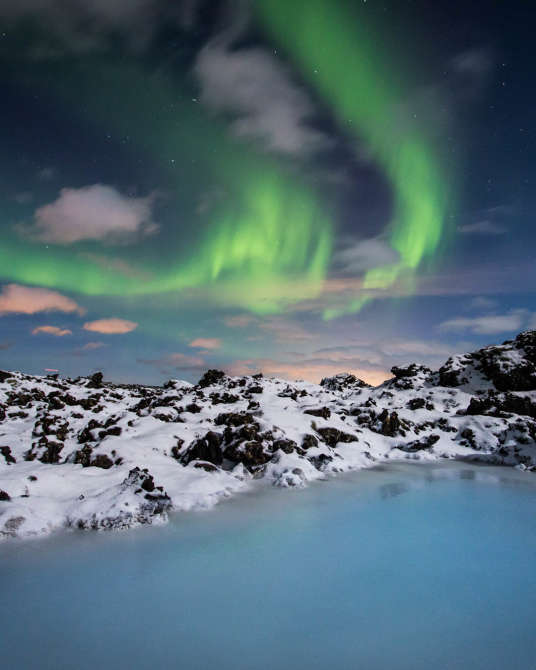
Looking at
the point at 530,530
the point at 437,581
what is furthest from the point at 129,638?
the point at 530,530

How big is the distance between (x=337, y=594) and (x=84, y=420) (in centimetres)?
3854

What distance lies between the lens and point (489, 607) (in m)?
10.9

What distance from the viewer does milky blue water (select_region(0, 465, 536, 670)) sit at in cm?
865

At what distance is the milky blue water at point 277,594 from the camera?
28.4 feet

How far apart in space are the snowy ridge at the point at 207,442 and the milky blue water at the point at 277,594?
2022mm

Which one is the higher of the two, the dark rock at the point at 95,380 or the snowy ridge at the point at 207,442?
the dark rock at the point at 95,380

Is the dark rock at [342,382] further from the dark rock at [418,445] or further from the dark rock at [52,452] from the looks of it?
the dark rock at [52,452]

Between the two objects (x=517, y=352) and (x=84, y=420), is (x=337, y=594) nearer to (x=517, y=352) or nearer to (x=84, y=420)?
(x=84, y=420)

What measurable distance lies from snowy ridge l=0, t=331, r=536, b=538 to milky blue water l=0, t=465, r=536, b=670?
2022 millimetres

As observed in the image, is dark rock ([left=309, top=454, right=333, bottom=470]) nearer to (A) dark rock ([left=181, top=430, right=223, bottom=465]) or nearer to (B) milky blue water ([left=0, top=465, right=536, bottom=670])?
(A) dark rock ([left=181, top=430, right=223, bottom=465])

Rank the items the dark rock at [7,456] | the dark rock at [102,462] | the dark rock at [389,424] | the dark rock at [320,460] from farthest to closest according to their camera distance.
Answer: the dark rock at [389,424], the dark rock at [320,460], the dark rock at [7,456], the dark rock at [102,462]

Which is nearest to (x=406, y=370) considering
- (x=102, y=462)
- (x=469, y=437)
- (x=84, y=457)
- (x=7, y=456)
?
(x=469, y=437)

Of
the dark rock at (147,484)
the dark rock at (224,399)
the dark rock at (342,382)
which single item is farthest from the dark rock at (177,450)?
the dark rock at (342,382)

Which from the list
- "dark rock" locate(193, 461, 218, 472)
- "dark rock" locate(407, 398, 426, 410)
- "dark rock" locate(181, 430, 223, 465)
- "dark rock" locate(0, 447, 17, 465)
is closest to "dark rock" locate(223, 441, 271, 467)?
"dark rock" locate(181, 430, 223, 465)
